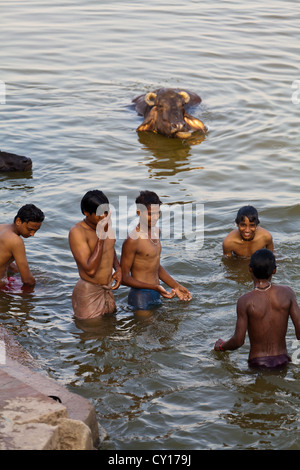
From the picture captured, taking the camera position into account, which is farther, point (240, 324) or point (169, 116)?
point (169, 116)

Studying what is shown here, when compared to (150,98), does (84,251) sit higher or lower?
lower

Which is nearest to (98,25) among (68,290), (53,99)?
(53,99)

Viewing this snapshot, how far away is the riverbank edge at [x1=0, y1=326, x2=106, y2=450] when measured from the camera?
4453 mm

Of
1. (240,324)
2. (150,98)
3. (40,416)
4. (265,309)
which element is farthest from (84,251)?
(150,98)

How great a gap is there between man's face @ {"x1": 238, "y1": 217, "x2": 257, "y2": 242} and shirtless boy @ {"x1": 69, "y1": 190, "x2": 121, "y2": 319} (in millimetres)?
1524

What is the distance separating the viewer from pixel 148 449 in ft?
16.8

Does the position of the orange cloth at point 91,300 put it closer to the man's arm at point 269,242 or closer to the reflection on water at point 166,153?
the man's arm at point 269,242

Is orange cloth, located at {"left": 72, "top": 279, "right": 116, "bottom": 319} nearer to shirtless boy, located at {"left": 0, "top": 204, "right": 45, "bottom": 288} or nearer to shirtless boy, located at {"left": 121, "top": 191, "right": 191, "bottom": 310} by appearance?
shirtless boy, located at {"left": 121, "top": 191, "right": 191, "bottom": 310}

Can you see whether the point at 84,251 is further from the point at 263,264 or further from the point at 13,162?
the point at 13,162

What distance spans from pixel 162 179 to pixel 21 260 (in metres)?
4.07

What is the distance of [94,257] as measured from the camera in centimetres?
652

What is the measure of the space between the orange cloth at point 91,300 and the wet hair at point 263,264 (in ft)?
5.69
